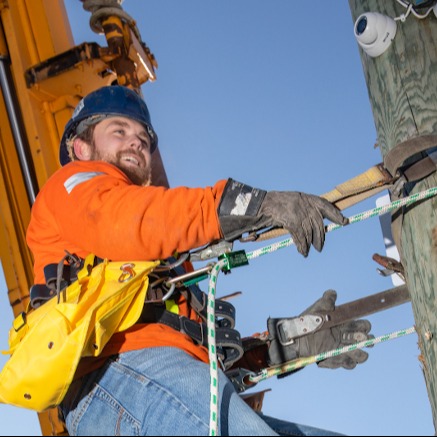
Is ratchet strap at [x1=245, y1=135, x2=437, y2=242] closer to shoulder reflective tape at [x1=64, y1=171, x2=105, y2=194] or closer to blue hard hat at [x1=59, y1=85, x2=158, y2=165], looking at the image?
shoulder reflective tape at [x1=64, y1=171, x2=105, y2=194]

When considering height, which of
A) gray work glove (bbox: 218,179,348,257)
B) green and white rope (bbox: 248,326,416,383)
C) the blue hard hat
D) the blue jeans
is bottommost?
green and white rope (bbox: 248,326,416,383)

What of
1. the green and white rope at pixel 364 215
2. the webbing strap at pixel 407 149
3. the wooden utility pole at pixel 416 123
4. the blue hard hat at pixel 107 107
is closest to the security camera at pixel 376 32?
the wooden utility pole at pixel 416 123

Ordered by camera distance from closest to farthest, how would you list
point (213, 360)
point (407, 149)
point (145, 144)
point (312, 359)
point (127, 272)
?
point (213, 360) → point (127, 272) → point (407, 149) → point (145, 144) → point (312, 359)

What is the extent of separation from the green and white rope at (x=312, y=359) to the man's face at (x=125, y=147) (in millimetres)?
953

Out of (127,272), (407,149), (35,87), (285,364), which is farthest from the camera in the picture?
(35,87)

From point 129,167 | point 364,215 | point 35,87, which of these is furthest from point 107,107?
point 35,87

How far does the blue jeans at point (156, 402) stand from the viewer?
2773 millimetres

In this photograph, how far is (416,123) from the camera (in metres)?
3.27

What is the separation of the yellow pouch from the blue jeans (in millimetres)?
117

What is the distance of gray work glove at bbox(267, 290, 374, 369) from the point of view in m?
4.18

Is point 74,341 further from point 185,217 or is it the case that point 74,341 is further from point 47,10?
point 47,10

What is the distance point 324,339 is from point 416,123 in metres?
1.29

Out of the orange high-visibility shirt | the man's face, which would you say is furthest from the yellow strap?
the man's face

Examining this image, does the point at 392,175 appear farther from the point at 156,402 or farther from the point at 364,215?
the point at 156,402
